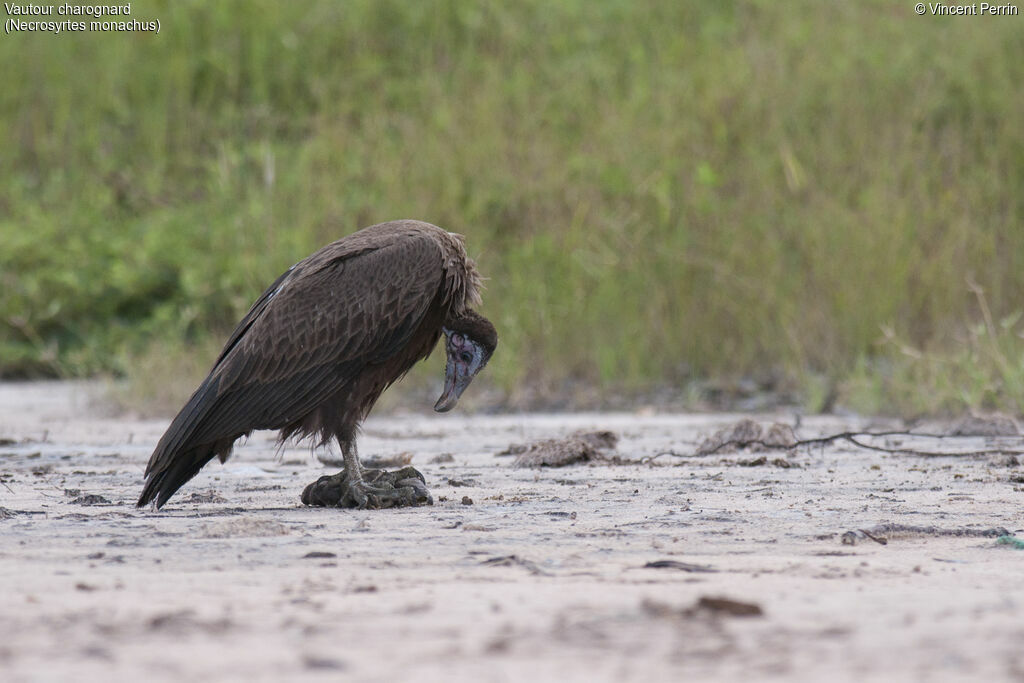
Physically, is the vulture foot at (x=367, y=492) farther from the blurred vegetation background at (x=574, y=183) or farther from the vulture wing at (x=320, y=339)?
the blurred vegetation background at (x=574, y=183)

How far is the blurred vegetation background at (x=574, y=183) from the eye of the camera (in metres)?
9.10

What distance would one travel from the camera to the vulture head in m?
4.98

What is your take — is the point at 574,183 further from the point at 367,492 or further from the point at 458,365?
the point at 367,492

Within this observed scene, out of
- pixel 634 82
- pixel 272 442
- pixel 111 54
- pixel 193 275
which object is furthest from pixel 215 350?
pixel 111 54

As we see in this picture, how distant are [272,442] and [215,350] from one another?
247 centimetres

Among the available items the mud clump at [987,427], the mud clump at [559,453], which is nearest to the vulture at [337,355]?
the mud clump at [559,453]

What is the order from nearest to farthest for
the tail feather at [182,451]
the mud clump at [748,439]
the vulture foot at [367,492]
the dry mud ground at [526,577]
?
the dry mud ground at [526,577], the tail feather at [182,451], the vulture foot at [367,492], the mud clump at [748,439]

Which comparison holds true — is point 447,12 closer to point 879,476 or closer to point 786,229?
point 786,229

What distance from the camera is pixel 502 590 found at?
295cm

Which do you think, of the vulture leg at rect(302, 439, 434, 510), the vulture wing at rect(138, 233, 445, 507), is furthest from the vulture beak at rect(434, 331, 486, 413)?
the vulture leg at rect(302, 439, 434, 510)

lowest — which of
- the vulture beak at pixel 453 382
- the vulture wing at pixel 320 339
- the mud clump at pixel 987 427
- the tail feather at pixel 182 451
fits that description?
the mud clump at pixel 987 427

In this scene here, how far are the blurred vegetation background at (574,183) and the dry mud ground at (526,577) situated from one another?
2803 mm

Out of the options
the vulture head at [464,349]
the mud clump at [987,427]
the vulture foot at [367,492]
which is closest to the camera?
the vulture foot at [367,492]

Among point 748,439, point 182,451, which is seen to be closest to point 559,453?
point 748,439
